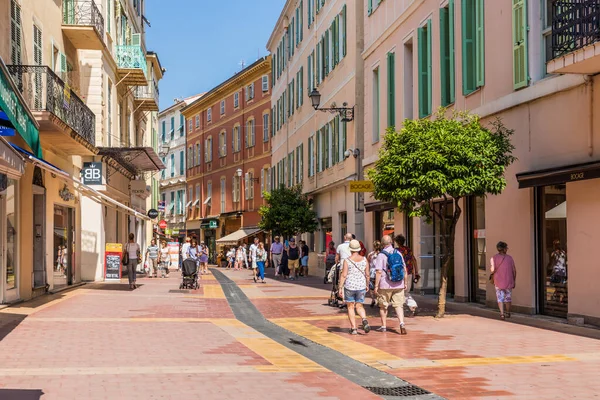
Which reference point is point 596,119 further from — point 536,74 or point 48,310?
point 48,310

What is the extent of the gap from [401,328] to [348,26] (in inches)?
775

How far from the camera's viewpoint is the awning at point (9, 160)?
1012 cm

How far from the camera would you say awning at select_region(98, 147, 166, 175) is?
29094mm

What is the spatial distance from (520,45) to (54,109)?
35.5 feet

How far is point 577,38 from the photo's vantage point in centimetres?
1326

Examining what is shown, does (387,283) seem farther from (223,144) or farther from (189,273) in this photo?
(223,144)

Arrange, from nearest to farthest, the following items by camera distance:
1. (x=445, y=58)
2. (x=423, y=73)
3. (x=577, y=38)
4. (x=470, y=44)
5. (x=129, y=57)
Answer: (x=577, y=38) → (x=470, y=44) → (x=445, y=58) → (x=423, y=73) → (x=129, y=57)

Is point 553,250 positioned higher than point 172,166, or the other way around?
point 172,166

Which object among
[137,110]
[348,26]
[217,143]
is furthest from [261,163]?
[348,26]

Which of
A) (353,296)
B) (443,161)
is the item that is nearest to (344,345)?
(353,296)

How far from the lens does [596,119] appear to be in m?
13.8

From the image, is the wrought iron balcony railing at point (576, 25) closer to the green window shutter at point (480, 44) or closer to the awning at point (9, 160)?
the green window shutter at point (480, 44)

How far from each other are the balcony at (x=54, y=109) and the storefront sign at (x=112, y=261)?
16.7 ft

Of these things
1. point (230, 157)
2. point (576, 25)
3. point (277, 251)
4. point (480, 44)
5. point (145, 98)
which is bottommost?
point (277, 251)
